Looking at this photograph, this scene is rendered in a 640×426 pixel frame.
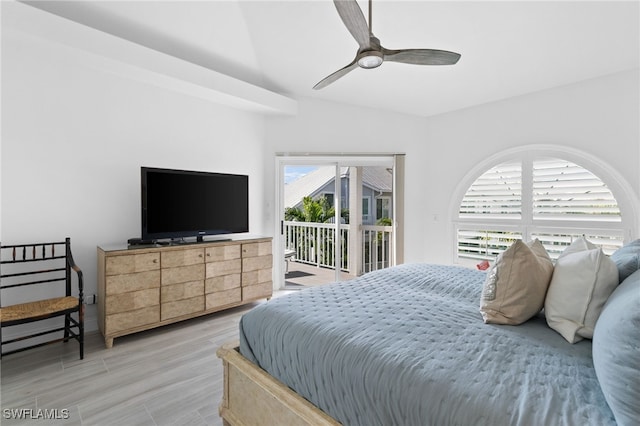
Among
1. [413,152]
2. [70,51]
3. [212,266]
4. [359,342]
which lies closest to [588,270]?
[359,342]

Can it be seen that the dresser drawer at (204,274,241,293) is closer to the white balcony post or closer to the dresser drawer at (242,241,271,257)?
the dresser drawer at (242,241,271,257)

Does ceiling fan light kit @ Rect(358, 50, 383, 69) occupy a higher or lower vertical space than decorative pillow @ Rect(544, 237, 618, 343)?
higher

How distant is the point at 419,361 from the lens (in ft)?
3.73

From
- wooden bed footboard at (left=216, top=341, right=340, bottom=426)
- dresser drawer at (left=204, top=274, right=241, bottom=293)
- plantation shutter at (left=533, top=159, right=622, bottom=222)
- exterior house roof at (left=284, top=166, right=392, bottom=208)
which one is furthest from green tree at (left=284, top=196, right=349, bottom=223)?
wooden bed footboard at (left=216, top=341, right=340, bottom=426)

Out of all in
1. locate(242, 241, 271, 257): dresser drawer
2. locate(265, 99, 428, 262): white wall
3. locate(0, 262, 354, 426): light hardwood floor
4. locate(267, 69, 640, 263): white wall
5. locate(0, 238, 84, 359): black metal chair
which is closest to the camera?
locate(0, 262, 354, 426): light hardwood floor

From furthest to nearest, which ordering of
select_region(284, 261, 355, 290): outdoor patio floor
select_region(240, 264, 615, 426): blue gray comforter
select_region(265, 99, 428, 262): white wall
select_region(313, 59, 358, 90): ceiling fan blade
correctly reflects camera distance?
select_region(284, 261, 355, 290): outdoor patio floor, select_region(265, 99, 428, 262): white wall, select_region(313, 59, 358, 90): ceiling fan blade, select_region(240, 264, 615, 426): blue gray comforter

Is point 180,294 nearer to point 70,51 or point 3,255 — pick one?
point 3,255

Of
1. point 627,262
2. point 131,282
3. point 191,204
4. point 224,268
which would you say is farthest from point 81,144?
point 627,262

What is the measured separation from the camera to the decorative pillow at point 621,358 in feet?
2.63

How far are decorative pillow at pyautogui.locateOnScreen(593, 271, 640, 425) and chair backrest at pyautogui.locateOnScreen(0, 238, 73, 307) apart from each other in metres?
3.49

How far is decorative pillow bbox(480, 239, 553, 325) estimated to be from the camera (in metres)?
1.46

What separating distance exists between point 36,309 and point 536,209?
4.79 metres

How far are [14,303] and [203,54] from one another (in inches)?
117

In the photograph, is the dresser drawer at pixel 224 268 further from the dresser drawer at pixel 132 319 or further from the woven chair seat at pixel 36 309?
the woven chair seat at pixel 36 309
